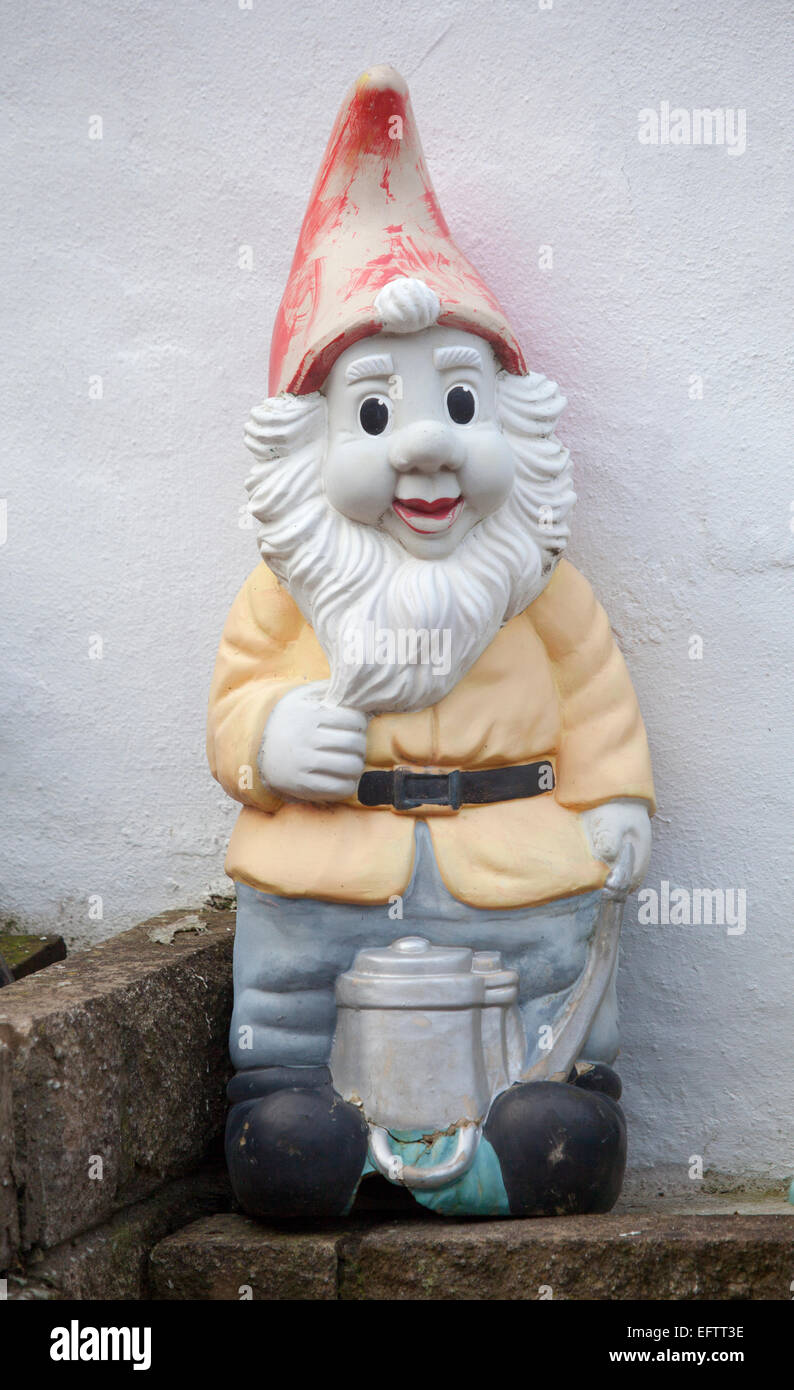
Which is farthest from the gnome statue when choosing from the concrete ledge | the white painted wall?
the white painted wall

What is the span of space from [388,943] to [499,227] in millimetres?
1621

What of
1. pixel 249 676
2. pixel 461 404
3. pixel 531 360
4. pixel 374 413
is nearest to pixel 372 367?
pixel 374 413

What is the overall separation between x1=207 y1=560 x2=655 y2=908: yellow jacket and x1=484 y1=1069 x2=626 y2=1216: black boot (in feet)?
1.19

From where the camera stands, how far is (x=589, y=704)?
2.95m

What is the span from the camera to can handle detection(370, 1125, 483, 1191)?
262 cm

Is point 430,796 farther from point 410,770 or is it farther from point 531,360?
point 531,360

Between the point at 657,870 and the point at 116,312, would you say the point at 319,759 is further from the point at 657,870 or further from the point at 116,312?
the point at 116,312

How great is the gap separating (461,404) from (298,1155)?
1.36m

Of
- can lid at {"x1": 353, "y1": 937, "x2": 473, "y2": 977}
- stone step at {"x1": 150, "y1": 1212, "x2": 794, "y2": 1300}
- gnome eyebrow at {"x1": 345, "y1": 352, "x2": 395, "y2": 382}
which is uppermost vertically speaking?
gnome eyebrow at {"x1": 345, "y1": 352, "x2": 395, "y2": 382}

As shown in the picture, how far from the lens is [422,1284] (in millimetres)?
2541

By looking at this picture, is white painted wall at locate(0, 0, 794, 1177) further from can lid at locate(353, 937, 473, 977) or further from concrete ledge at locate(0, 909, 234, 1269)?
can lid at locate(353, 937, 473, 977)

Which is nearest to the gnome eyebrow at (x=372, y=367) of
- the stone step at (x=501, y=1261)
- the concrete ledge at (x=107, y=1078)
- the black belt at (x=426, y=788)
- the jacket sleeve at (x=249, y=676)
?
the jacket sleeve at (x=249, y=676)

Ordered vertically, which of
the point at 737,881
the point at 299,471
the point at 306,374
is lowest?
the point at 737,881
